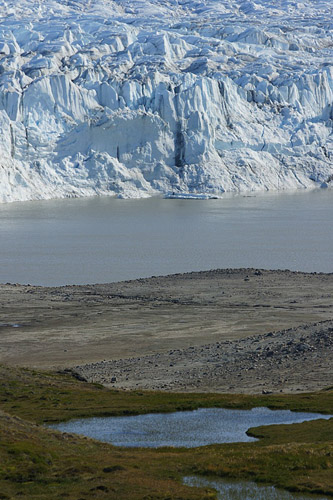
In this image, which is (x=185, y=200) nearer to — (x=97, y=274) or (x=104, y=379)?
(x=97, y=274)

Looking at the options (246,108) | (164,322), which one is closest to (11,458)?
(164,322)

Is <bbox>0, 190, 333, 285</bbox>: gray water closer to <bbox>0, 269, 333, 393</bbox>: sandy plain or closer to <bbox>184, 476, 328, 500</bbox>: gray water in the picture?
<bbox>0, 269, 333, 393</bbox>: sandy plain

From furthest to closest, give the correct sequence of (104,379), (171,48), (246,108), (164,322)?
(171,48)
(246,108)
(164,322)
(104,379)

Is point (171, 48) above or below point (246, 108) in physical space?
above

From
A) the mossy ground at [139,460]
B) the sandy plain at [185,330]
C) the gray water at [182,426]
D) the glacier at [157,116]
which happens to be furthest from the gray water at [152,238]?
the gray water at [182,426]

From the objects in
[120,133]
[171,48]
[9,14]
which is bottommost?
[120,133]

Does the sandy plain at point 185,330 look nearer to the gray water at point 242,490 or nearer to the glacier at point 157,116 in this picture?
the gray water at point 242,490

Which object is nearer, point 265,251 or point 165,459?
point 165,459
